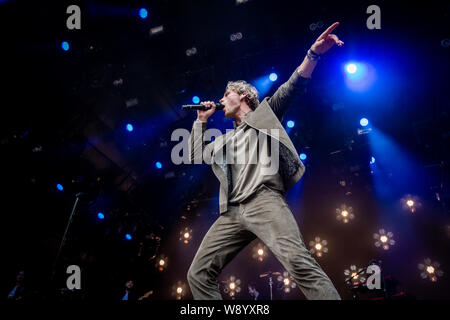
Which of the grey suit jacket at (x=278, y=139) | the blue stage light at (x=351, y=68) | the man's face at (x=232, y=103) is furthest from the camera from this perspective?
the blue stage light at (x=351, y=68)

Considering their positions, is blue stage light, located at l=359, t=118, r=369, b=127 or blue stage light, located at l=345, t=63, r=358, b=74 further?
blue stage light, located at l=359, t=118, r=369, b=127

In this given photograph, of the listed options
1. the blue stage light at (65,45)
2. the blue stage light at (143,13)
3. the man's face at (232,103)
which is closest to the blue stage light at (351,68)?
the blue stage light at (143,13)

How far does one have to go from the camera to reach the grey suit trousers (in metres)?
1.42

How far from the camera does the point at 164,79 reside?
7.29 m

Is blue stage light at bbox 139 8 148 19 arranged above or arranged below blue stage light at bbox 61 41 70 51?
above

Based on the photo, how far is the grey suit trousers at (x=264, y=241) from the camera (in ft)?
4.66

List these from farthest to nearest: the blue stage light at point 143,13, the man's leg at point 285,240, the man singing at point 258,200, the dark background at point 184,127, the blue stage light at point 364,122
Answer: the blue stage light at point 364,122 < the dark background at point 184,127 < the blue stage light at point 143,13 < the man singing at point 258,200 < the man's leg at point 285,240

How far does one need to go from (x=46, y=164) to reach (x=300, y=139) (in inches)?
270

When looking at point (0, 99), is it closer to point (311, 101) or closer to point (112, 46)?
point (112, 46)

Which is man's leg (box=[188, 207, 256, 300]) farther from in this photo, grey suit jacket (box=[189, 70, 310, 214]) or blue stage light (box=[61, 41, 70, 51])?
blue stage light (box=[61, 41, 70, 51])

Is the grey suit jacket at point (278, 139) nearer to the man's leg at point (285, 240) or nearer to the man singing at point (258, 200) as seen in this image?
the man singing at point (258, 200)

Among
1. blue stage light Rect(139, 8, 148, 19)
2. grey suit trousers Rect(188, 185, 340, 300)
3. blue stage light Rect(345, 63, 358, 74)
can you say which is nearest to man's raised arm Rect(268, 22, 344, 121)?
grey suit trousers Rect(188, 185, 340, 300)

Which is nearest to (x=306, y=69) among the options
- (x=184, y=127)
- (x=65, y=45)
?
(x=65, y=45)

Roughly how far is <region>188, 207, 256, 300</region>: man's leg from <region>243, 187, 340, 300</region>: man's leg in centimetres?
12
